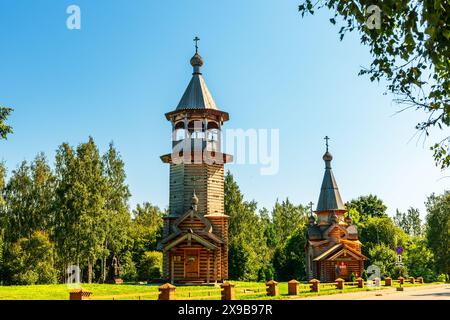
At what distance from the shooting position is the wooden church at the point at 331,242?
122 feet

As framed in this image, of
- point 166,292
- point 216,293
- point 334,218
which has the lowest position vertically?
point 216,293

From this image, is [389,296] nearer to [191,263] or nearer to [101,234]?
[191,263]

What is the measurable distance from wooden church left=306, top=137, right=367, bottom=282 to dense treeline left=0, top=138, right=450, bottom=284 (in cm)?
454

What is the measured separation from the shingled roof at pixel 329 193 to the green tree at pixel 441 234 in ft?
39.2

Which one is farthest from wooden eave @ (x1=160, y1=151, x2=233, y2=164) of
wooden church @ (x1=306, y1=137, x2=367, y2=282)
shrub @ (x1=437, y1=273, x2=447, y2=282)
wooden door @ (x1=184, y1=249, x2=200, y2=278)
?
shrub @ (x1=437, y1=273, x2=447, y2=282)

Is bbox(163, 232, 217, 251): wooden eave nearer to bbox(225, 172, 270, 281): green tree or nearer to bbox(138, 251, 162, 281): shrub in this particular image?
bbox(225, 172, 270, 281): green tree

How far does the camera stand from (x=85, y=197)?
3603 cm

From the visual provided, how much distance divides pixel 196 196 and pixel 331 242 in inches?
590

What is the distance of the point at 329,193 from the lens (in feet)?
135

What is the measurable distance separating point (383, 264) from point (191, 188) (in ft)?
89.4

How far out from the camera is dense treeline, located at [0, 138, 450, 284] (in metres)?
36.1

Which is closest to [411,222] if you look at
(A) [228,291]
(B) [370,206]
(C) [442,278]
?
(B) [370,206]

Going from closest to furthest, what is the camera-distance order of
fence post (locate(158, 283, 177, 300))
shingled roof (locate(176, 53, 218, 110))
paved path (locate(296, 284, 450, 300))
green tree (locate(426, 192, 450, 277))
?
fence post (locate(158, 283, 177, 300)), paved path (locate(296, 284, 450, 300)), shingled roof (locate(176, 53, 218, 110)), green tree (locate(426, 192, 450, 277))

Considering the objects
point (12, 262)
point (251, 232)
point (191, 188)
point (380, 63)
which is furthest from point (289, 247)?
point (380, 63)
